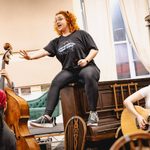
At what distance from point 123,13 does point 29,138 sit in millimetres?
Answer: 2986

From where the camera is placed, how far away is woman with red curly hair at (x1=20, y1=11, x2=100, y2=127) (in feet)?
10.5

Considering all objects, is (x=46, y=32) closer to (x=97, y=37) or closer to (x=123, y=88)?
(x=97, y=37)

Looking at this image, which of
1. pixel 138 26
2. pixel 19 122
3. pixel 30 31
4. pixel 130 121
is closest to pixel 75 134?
pixel 19 122

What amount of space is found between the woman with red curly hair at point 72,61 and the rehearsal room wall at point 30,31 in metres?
1.94

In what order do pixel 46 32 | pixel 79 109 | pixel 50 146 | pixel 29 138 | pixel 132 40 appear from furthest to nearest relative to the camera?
1. pixel 46 32
2. pixel 132 40
3. pixel 50 146
4. pixel 79 109
5. pixel 29 138

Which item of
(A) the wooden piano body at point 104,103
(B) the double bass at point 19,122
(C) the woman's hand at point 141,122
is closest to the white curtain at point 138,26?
(A) the wooden piano body at point 104,103

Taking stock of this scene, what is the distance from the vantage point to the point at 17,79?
17.9 feet

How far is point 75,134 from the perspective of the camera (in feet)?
8.32

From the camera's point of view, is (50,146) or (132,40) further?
(132,40)

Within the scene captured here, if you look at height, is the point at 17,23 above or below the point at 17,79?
above

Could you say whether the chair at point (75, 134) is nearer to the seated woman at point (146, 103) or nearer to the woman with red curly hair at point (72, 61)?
the woman with red curly hair at point (72, 61)

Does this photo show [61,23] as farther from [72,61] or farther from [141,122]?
[141,122]

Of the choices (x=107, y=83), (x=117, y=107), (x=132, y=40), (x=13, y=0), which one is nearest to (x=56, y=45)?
(x=107, y=83)

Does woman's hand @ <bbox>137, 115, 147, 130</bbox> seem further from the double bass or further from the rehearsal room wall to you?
the rehearsal room wall
